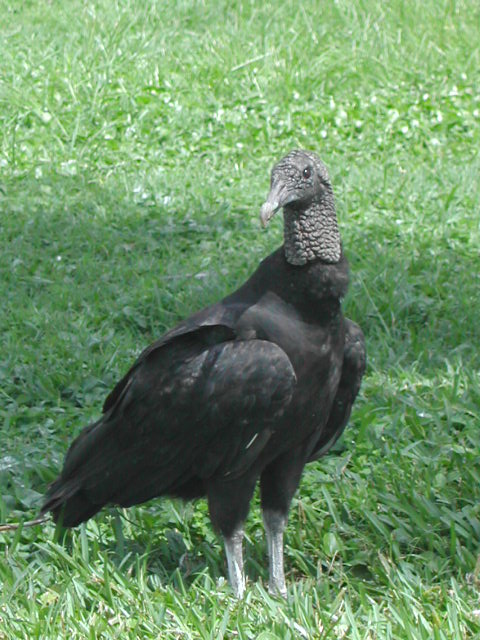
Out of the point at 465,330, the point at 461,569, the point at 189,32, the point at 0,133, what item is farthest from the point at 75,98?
the point at 461,569

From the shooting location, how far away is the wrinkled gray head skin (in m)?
3.04

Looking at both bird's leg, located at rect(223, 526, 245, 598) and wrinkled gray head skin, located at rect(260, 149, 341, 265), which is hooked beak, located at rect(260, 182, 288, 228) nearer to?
wrinkled gray head skin, located at rect(260, 149, 341, 265)

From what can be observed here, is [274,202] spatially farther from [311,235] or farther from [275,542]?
[275,542]

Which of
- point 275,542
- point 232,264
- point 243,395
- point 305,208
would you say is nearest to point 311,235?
point 305,208

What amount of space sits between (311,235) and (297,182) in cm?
15

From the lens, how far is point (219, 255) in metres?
5.44

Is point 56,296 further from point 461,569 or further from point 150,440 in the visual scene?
point 461,569

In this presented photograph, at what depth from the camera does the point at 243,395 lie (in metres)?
3.01

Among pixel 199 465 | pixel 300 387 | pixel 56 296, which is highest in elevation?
pixel 300 387

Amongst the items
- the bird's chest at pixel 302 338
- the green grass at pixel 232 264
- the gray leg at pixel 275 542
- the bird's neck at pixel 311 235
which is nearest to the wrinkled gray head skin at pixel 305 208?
the bird's neck at pixel 311 235

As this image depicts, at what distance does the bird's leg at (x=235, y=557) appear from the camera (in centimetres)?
322

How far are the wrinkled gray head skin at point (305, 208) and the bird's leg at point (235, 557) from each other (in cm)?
82

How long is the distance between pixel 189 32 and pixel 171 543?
494 centimetres

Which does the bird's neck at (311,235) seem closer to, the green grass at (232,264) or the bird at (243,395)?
the bird at (243,395)
